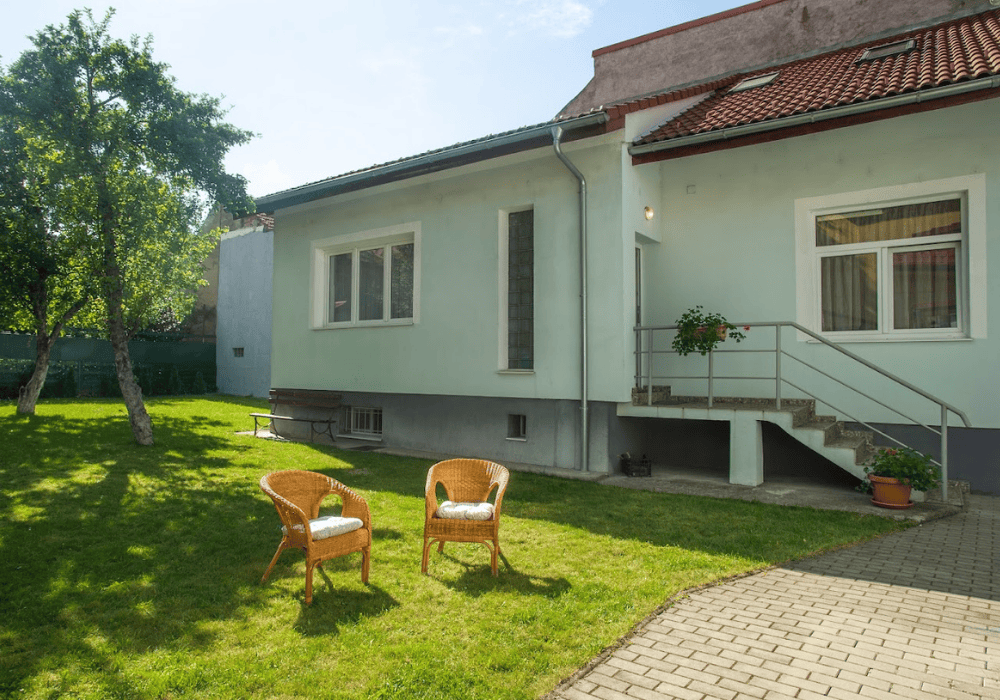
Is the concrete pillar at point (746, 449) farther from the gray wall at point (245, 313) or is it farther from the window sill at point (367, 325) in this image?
the gray wall at point (245, 313)

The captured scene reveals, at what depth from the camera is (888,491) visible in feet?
21.9

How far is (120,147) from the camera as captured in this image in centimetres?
986

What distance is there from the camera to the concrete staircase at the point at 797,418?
7.30 metres

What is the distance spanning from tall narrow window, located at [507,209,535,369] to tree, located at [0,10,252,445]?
18.6 ft

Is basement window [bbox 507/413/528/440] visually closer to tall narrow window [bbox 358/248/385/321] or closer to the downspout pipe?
the downspout pipe

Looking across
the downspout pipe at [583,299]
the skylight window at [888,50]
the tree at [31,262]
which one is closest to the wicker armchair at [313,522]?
the downspout pipe at [583,299]

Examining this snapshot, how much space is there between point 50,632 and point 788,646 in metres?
4.28

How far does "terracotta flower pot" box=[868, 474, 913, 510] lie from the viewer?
6.59m

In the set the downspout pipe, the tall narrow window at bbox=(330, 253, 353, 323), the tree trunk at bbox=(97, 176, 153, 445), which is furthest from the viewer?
the tall narrow window at bbox=(330, 253, 353, 323)

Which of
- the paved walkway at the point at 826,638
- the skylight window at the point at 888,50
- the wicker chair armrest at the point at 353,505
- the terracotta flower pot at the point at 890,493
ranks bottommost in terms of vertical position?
the paved walkway at the point at 826,638

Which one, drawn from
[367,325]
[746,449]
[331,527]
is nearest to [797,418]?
[746,449]

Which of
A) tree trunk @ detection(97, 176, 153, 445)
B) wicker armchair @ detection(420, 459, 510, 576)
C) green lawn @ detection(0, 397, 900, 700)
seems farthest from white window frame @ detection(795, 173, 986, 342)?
tree trunk @ detection(97, 176, 153, 445)

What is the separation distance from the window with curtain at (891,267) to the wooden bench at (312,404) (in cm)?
851

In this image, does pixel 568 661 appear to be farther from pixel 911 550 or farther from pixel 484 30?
pixel 484 30
